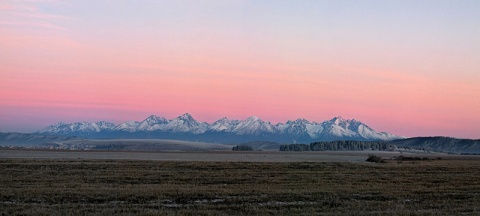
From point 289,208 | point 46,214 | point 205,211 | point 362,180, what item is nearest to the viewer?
point 46,214

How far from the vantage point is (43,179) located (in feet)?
125

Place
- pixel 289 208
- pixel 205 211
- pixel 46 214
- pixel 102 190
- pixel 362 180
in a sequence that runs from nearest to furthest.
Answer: pixel 46 214 < pixel 205 211 < pixel 289 208 < pixel 102 190 < pixel 362 180

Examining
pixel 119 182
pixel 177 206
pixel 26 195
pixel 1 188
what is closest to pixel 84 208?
pixel 177 206

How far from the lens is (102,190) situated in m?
30.1

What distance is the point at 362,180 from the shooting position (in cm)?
4097

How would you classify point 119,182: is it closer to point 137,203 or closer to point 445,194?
point 137,203

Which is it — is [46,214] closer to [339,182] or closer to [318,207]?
[318,207]

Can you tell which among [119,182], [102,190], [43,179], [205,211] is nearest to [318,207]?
[205,211]

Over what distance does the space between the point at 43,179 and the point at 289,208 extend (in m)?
20.4

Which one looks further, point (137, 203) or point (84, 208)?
point (137, 203)

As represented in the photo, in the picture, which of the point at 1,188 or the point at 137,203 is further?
the point at 1,188

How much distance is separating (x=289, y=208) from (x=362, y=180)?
18.2 m

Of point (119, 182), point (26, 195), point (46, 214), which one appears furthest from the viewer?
point (119, 182)

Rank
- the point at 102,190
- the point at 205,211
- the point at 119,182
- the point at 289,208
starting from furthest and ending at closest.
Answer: the point at 119,182, the point at 102,190, the point at 289,208, the point at 205,211
